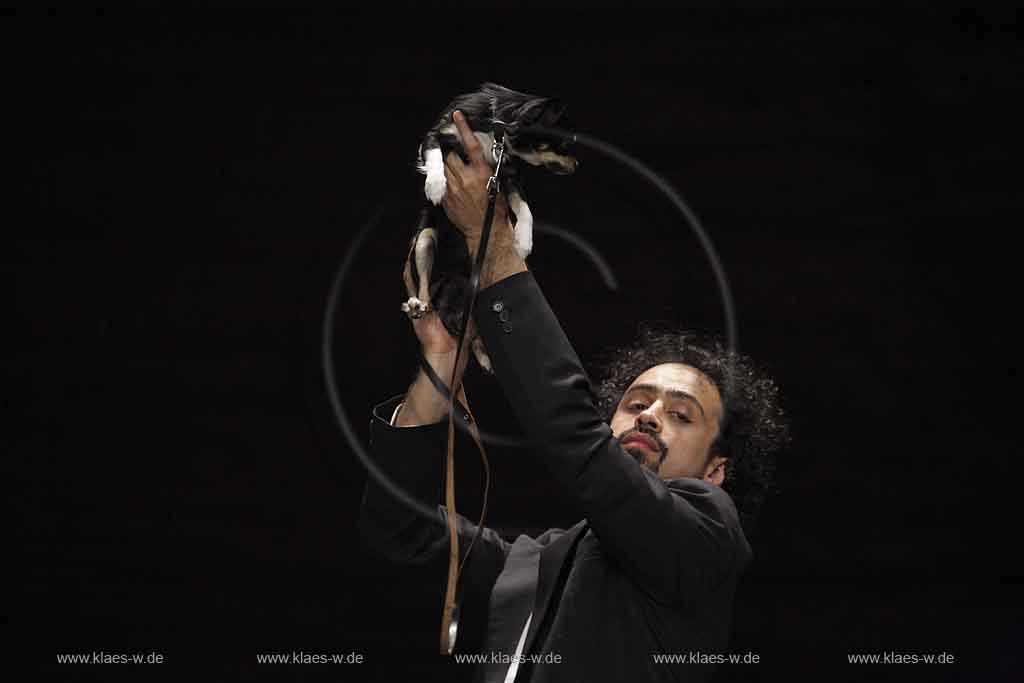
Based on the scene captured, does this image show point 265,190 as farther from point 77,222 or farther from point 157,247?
point 77,222

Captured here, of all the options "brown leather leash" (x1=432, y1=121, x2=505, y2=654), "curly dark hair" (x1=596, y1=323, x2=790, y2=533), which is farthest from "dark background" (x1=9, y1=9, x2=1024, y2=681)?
"brown leather leash" (x1=432, y1=121, x2=505, y2=654)

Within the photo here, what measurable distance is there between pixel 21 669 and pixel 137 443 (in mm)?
585

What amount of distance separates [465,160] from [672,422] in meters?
0.69

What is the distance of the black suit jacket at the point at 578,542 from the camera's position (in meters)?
1.42

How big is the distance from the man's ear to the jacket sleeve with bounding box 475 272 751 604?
434 mm

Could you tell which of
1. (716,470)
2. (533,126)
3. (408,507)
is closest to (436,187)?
(533,126)

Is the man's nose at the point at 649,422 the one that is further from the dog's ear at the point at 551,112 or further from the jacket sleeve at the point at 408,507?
the dog's ear at the point at 551,112

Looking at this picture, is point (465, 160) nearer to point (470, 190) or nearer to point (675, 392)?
point (470, 190)

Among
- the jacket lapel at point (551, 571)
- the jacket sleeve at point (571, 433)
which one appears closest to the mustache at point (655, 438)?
the jacket lapel at point (551, 571)

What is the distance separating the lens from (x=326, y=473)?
245cm

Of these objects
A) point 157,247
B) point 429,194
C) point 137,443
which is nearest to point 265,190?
point 157,247

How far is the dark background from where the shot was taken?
93.4 inches

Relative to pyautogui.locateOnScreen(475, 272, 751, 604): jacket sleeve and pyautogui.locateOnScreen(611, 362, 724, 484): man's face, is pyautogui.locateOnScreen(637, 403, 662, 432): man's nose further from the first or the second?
pyautogui.locateOnScreen(475, 272, 751, 604): jacket sleeve

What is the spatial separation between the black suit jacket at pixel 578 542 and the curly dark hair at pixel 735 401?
369 mm
